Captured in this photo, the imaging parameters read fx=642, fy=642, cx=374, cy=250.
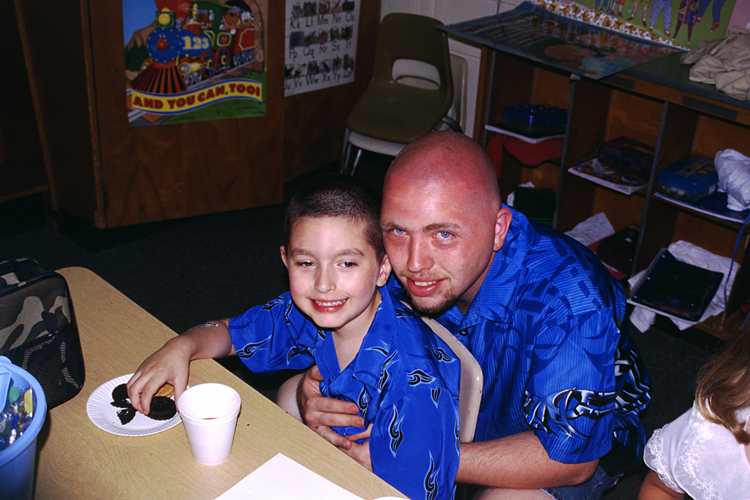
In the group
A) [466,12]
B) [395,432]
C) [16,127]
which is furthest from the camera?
[466,12]

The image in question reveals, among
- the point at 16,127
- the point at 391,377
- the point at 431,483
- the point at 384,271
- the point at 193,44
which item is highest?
the point at 193,44

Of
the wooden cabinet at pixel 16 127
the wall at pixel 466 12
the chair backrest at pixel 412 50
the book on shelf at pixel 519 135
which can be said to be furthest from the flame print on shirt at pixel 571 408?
the wooden cabinet at pixel 16 127

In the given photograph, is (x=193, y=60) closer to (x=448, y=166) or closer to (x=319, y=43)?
(x=319, y=43)

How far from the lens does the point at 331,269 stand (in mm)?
1197

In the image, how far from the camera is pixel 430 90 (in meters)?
3.33

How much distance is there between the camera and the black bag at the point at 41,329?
99cm

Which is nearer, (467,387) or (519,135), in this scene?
(467,387)

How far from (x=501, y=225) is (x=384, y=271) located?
0.88ft

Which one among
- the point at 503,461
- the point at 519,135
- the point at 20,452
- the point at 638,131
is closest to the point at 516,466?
the point at 503,461

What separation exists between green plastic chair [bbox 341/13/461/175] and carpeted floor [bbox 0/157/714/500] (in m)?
0.70

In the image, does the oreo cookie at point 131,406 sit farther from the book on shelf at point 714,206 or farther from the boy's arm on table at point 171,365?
the book on shelf at point 714,206

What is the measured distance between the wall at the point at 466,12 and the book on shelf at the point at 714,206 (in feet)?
4.45

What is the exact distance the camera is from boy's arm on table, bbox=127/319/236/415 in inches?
43.8

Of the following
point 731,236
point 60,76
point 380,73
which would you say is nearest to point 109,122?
point 60,76
